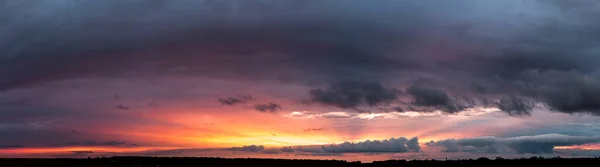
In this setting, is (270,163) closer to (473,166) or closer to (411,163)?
(411,163)

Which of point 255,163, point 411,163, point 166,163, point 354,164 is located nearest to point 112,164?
point 166,163

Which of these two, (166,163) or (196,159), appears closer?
(166,163)

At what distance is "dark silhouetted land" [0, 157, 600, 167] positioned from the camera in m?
85.7

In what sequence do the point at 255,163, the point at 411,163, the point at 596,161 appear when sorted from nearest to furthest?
the point at 596,161, the point at 411,163, the point at 255,163

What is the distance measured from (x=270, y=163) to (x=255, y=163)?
8.78 feet

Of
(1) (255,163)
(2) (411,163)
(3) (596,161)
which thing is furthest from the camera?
(1) (255,163)

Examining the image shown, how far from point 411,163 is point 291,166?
20.2 metres

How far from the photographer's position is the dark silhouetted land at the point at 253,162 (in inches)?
3374

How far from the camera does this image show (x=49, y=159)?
101250 mm

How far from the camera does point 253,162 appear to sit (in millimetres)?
103188

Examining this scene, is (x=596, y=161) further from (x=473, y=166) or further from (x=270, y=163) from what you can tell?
(x=270, y=163)

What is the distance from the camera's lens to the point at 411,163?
91688mm

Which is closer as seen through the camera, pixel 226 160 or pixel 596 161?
pixel 596 161

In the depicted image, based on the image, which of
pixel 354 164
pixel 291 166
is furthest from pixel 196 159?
pixel 354 164
